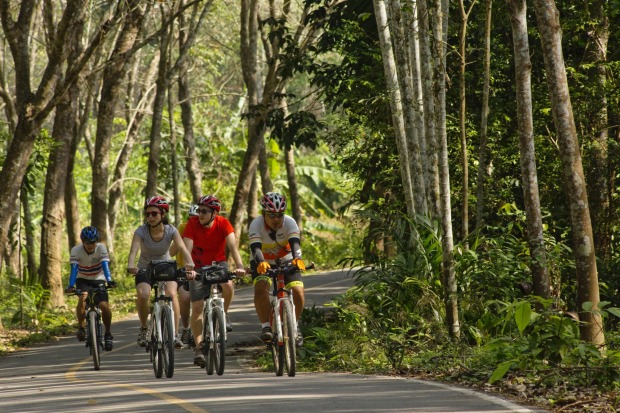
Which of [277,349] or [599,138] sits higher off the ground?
[599,138]

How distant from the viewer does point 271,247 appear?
1399 cm

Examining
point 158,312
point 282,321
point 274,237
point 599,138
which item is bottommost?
point 282,321

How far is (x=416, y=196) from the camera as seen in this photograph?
1773cm

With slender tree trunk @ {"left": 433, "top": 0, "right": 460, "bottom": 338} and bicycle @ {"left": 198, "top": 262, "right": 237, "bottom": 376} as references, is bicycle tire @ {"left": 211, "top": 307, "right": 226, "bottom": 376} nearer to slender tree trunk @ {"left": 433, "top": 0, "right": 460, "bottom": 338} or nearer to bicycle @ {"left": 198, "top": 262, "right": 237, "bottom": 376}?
bicycle @ {"left": 198, "top": 262, "right": 237, "bottom": 376}

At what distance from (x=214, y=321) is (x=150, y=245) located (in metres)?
1.71

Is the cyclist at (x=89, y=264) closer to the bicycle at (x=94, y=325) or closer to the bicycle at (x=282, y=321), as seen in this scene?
the bicycle at (x=94, y=325)

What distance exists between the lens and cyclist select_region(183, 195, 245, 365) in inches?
585

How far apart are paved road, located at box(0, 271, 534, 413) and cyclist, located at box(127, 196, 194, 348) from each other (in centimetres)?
86

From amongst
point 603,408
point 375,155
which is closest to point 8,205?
point 375,155

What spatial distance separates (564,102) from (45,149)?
15.8 m

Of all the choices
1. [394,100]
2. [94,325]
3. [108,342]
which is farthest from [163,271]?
[394,100]

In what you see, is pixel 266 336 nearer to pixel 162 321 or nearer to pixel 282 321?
pixel 282 321

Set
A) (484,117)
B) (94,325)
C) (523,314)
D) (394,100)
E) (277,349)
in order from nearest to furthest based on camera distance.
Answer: (523,314) < (277,349) < (94,325) < (394,100) < (484,117)

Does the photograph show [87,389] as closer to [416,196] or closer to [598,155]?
[416,196]
